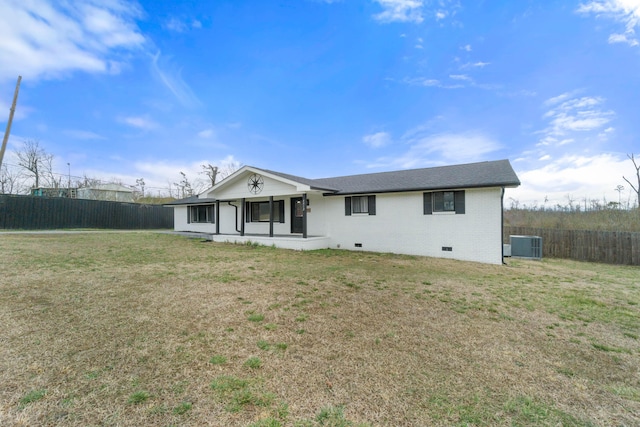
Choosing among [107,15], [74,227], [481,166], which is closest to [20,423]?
[107,15]

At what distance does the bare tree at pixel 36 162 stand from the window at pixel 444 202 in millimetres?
36594

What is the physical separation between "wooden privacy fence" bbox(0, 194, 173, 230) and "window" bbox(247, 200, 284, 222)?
13.1 meters

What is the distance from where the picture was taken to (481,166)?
37.2 feet

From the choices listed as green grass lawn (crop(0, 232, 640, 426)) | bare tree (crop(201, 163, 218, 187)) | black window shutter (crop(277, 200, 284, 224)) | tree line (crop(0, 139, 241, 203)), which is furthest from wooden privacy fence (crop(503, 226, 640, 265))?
tree line (crop(0, 139, 241, 203))

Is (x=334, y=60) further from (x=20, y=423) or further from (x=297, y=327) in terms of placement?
(x=20, y=423)

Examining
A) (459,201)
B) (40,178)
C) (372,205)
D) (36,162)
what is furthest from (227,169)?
(459,201)

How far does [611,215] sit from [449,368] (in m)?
18.2

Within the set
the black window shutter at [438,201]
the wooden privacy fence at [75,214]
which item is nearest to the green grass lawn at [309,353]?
the black window shutter at [438,201]

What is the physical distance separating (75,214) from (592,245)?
1218 inches

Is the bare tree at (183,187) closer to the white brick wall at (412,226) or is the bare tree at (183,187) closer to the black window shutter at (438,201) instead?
the white brick wall at (412,226)

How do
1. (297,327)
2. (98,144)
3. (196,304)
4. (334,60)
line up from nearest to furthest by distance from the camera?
(297,327), (196,304), (334,60), (98,144)

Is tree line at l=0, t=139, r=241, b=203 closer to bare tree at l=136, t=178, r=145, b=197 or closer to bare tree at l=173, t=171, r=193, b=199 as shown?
bare tree at l=136, t=178, r=145, b=197

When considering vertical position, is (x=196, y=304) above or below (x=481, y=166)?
below

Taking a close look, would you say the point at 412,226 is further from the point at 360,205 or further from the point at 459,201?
the point at 360,205
